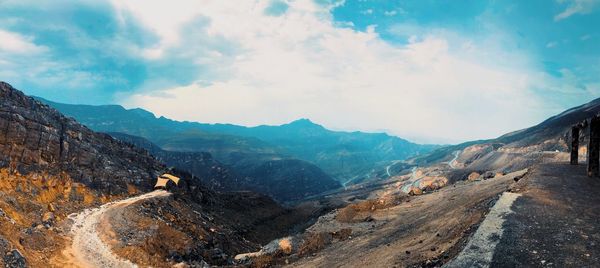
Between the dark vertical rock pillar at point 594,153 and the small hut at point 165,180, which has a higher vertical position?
the dark vertical rock pillar at point 594,153

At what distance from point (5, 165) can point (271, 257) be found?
3923cm

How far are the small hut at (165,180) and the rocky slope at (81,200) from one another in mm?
1138

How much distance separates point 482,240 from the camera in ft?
62.2

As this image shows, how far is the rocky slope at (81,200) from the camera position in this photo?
42.9 meters

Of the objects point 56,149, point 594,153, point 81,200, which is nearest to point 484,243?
point 594,153

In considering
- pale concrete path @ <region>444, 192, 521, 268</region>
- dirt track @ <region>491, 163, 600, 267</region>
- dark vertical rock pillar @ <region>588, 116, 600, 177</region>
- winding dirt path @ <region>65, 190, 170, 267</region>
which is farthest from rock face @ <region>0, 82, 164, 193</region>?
dark vertical rock pillar @ <region>588, 116, 600, 177</region>

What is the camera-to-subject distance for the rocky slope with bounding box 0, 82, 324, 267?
141ft

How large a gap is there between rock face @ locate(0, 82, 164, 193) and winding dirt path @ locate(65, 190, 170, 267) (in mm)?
10333

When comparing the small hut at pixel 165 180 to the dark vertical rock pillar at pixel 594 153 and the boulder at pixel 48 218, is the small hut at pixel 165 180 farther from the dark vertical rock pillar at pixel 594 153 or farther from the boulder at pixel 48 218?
the dark vertical rock pillar at pixel 594 153

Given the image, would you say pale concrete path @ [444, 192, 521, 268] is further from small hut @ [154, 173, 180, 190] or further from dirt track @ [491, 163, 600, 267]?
small hut @ [154, 173, 180, 190]

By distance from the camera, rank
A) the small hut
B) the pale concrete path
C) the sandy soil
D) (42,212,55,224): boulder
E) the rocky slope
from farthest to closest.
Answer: the small hut < (42,212,55,224): boulder < the rocky slope < the sandy soil < the pale concrete path

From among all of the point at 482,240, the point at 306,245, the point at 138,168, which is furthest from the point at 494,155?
the point at 482,240

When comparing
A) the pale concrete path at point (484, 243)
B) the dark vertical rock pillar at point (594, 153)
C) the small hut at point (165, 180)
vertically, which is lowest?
the small hut at point (165, 180)

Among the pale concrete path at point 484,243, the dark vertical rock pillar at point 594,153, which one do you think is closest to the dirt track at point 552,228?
the pale concrete path at point 484,243
